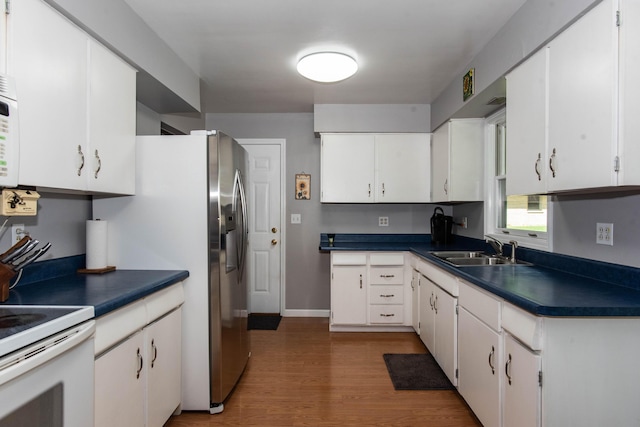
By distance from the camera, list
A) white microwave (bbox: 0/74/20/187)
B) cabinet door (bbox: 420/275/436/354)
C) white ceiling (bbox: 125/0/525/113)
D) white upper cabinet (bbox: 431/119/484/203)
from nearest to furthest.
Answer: white microwave (bbox: 0/74/20/187) → white ceiling (bbox: 125/0/525/113) → cabinet door (bbox: 420/275/436/354) → white upper cabinet (bbox: 431/119/484/203)

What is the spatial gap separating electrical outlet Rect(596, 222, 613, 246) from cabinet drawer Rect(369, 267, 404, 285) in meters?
1.92

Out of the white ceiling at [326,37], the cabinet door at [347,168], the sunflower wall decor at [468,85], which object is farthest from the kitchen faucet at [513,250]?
the cabinet door at [347,168]

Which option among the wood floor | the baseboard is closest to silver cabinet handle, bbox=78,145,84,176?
the wood floor

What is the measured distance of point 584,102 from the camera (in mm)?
1523

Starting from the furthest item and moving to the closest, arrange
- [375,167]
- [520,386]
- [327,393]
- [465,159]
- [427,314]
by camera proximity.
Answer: [375,167], [465,159], [427,314], [327,393], [520,386]

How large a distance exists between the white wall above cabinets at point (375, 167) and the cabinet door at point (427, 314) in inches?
41.1

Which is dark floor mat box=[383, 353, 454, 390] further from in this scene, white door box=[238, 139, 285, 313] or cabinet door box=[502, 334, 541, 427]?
white door box=[238, 139, 285, 313]

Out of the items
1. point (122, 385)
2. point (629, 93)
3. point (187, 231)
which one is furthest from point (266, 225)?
point (629, 93)

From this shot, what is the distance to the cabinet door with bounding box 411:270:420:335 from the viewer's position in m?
3.36

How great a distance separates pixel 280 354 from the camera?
123 inches

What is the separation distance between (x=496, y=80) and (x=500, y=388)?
1.85 meters

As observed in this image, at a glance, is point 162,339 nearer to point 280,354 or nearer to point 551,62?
point 280,354

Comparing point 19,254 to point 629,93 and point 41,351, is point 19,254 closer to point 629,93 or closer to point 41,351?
point 41,351

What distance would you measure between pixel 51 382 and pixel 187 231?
1168mm
